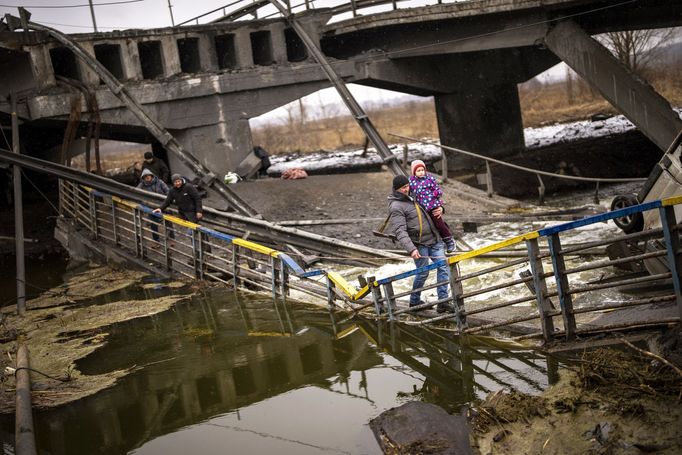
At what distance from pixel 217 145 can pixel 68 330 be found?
13.3 m

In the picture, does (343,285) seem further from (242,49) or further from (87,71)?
(242,49)

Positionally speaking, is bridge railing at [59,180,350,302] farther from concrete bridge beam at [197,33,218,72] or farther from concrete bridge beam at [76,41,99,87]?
concrete bridge beam at [197,33,218,72]

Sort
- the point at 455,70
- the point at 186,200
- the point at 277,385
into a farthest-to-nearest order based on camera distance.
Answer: the point at 455,70 < the point at 186,200 < the point at 277,385

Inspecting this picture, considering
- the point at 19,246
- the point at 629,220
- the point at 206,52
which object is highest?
the point at 206,52

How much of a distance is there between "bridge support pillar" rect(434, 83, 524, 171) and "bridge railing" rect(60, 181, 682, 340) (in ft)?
41.5

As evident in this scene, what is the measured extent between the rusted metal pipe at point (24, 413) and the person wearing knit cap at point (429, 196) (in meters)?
5.02

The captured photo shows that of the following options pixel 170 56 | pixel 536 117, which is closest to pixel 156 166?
pixel 170 56

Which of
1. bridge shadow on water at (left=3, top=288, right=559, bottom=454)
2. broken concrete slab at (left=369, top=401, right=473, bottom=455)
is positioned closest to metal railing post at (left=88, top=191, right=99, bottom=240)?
bridge shadow on water at (left=3, top=288, right=559, bottom=454)

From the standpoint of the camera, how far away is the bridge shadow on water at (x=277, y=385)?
6.57 m

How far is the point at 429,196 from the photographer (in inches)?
377

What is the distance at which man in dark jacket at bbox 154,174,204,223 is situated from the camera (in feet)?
48.9

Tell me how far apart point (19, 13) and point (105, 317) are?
1252 centimetres

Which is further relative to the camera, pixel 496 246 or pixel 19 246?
pixel 19 246

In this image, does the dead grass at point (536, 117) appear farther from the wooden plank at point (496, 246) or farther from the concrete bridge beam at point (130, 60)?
the wooden plank at point (496, 246)
